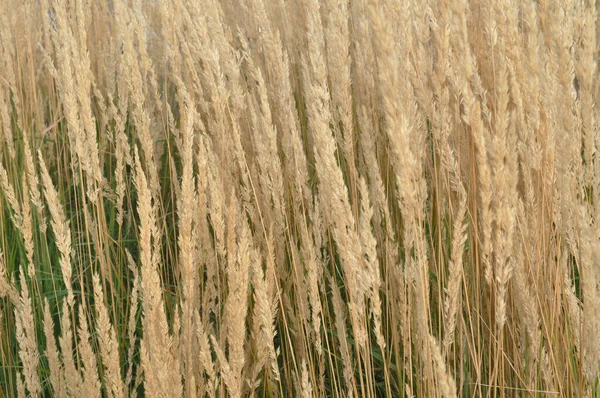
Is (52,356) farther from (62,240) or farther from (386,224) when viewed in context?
(386,224)

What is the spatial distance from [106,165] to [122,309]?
51.1 inches

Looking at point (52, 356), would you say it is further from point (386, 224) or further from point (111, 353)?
point (386, 224)

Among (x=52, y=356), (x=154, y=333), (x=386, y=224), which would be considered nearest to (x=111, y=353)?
(x=154, y=333)

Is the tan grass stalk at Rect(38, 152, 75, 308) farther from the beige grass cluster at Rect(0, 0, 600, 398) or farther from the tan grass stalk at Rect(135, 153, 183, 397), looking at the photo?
the tan grass stalk at Rect(135, 153, 183, 397)

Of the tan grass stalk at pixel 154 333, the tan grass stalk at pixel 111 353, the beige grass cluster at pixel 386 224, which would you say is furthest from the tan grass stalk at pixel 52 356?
the tan grass stalk at pixel 154 333

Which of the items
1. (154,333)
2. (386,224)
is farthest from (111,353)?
(386,224)

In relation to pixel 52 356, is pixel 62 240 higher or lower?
higher

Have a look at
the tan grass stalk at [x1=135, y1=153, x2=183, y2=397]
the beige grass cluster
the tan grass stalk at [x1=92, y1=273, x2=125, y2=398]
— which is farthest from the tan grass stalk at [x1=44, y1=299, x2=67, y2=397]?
the tan grass stalk at [x1=135, y1=153, x2=183, y2=397]

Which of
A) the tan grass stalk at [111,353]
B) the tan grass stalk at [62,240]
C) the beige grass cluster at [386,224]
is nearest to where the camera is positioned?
the beige grass cluster at [386,224]

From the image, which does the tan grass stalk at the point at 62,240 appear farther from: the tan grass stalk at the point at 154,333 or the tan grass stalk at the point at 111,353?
the tan grass stalk at the point at 154,333

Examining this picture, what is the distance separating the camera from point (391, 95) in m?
1.09

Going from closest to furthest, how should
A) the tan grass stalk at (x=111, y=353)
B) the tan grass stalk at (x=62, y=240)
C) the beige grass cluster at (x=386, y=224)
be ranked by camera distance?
the beige grass cluster at (x=386, y=224)
the tan grass stalk at (x=111, y=353)
the tan grass stalk at (x=62, y=240)

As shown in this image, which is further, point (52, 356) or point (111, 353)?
point (52, 356)

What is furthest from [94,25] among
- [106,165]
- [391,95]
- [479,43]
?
[391,95]
